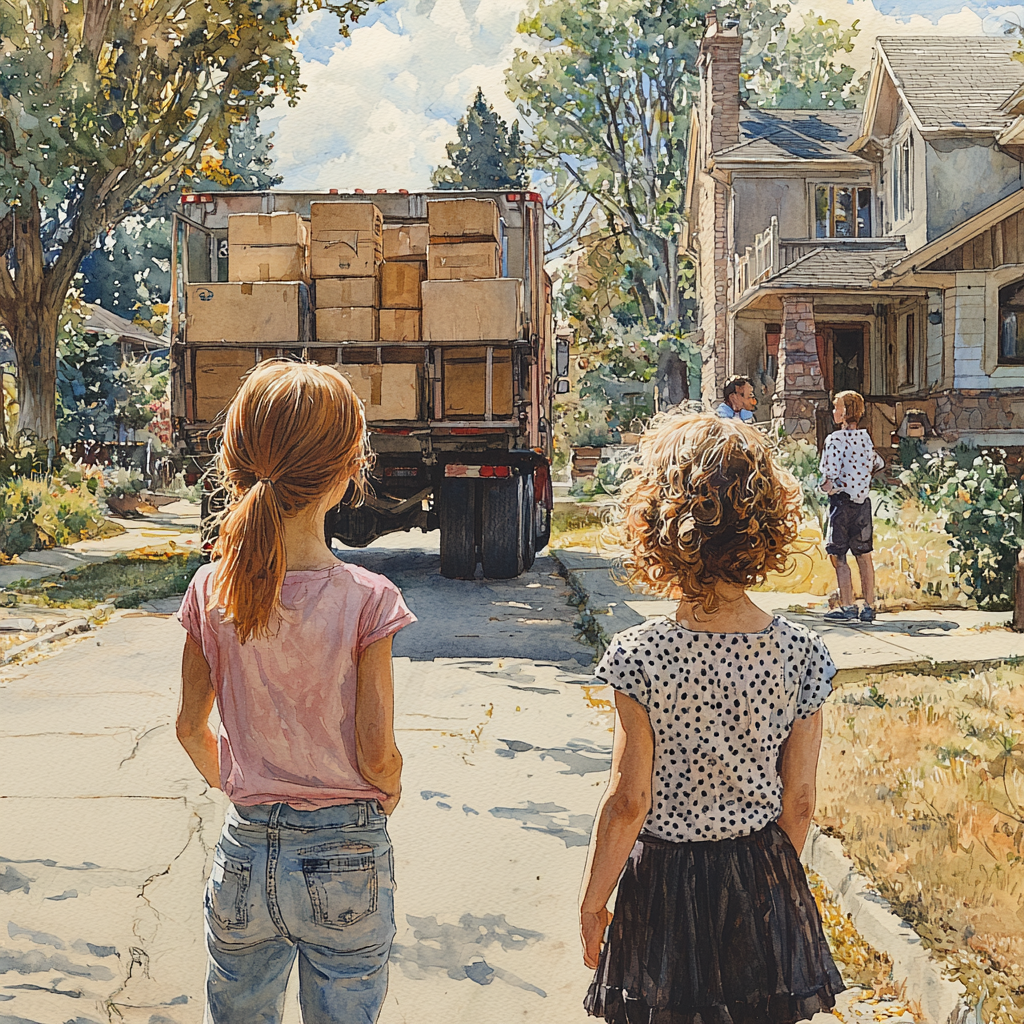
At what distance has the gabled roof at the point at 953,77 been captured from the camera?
25.6 metres

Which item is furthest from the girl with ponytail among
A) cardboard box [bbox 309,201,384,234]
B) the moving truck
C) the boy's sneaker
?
cardboard box [bbox 309,201,384,234]

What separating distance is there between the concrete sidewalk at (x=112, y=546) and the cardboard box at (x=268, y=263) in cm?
442

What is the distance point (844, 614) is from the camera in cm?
989

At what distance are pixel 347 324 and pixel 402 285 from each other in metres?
0.64

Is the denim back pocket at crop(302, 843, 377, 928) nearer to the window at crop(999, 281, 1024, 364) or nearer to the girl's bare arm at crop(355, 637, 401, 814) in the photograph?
the girl's bare arm at crop(355, 637, 401, 814)

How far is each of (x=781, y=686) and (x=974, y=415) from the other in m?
21.4

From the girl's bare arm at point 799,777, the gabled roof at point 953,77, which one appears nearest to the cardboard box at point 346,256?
the girl's bare arm at point 799,777

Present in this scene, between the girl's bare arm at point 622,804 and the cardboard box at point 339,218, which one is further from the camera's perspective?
the cardboard box at point 339,218

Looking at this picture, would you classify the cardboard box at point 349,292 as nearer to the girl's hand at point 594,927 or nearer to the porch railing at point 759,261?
the girl's hand at point 594,927

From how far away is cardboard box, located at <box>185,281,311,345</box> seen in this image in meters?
11.6

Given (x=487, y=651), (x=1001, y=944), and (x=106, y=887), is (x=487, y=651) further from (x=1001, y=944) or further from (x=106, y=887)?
(x=1001, y=944)

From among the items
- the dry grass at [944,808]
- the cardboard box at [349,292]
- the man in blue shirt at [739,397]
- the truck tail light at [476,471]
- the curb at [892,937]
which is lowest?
the curb at [892,937]

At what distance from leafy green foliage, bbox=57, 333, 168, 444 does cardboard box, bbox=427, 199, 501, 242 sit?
2083 cm

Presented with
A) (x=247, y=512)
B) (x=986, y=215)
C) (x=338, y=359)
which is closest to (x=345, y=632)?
(x=247, y=512)
